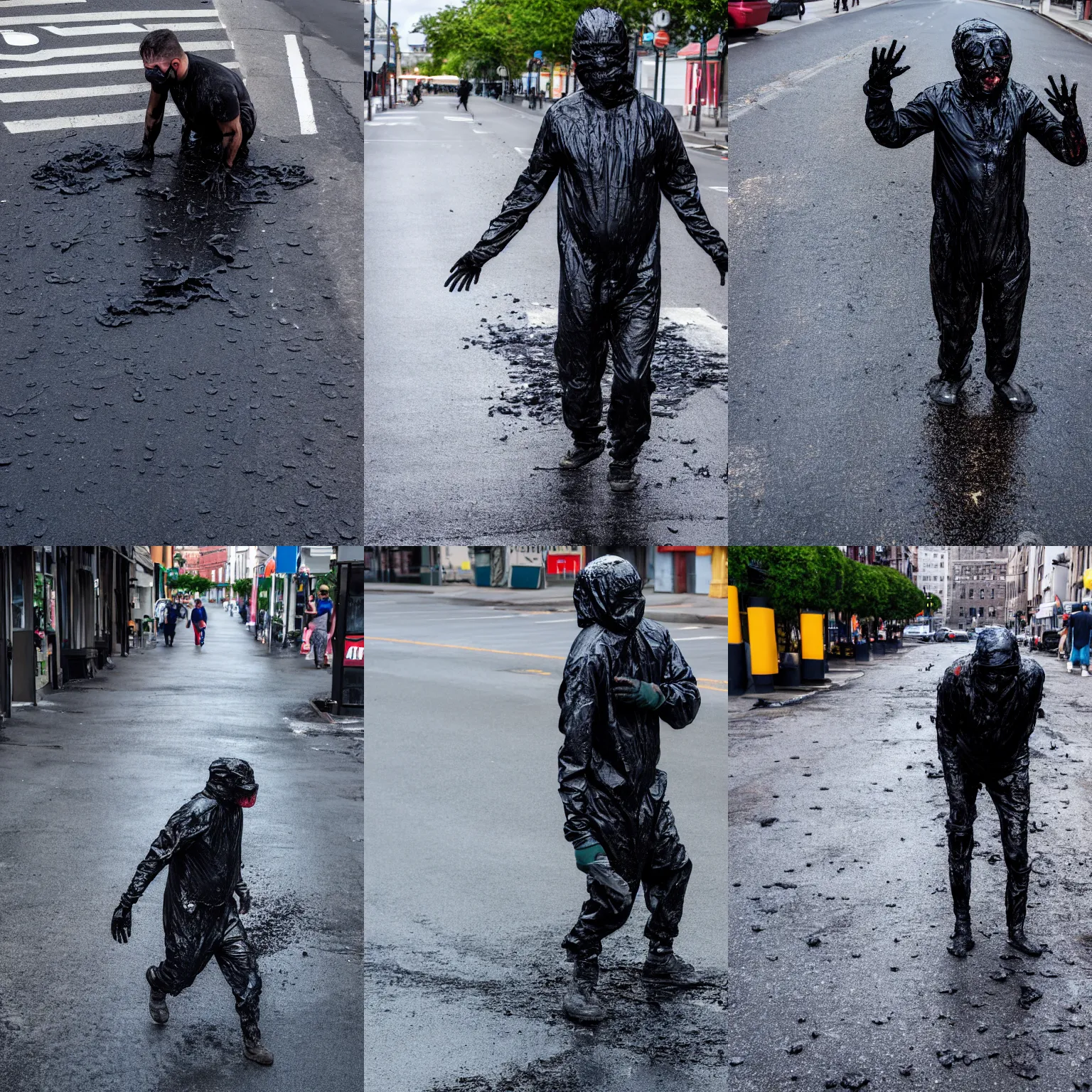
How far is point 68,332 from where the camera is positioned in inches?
266

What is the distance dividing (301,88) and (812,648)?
5974 mm

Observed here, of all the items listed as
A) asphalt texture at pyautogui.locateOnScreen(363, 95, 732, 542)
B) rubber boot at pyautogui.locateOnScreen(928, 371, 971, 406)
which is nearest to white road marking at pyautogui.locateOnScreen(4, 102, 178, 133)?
asphalt texture at pyautogui.locateOnScreen(363, 95, 732, 542)

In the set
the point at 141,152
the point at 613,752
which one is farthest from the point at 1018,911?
the point at 141,152

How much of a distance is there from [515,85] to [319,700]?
463 cm

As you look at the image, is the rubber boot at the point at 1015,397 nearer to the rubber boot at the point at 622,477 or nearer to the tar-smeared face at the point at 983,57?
the tar-smeared face at the point at 983,57

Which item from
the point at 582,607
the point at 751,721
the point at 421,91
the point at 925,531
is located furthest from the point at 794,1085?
the point at 421,91

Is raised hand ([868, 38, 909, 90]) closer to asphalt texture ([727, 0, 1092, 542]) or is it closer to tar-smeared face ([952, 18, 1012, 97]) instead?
tar-smeared face ([952, 18, 1012, 97])

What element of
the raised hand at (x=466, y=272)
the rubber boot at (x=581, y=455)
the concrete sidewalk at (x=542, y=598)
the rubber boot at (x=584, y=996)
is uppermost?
the raised hand at (x=466, y=272)

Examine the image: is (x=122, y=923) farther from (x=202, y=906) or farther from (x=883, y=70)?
(x=883, y=70)

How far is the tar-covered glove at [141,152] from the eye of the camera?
26.6 feet

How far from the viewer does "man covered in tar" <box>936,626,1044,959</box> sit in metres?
5.36

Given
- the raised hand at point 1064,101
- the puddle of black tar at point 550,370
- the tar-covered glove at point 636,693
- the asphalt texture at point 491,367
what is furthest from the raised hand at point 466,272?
the raised hand at point 1064,101

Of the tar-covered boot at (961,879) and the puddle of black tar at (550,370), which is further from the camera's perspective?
the puddle of black tar at (550,370)

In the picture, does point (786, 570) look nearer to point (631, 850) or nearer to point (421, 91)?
point (631, 850)
